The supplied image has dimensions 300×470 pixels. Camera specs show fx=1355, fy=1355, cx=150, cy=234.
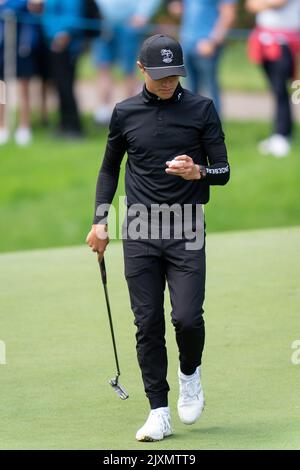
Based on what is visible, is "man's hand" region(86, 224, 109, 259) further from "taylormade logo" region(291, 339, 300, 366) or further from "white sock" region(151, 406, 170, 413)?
"taylormade logo" region(291, 339, 300, 366)

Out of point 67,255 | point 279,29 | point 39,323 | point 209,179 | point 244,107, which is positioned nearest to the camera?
point 209,179

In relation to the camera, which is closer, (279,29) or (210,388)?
(210,388)

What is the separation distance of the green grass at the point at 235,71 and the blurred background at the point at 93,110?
36 mm

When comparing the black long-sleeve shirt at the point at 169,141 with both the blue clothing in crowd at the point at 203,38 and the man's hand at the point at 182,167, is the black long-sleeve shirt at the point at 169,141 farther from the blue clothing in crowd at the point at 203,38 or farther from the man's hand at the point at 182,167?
the blue clothing in crowd at the point at 203,38

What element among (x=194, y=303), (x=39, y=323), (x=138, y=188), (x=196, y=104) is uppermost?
(x=196, y=104)

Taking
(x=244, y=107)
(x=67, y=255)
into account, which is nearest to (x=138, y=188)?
(x=67, y=255)

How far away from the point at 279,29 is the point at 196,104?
372 inches

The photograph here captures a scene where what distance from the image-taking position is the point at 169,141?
7121 mm

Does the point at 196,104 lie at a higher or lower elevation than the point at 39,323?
higher

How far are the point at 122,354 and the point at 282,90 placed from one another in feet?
25.6

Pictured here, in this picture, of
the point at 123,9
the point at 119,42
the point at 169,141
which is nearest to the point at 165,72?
the point at 169,141

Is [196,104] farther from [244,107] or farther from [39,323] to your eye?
[244,107]

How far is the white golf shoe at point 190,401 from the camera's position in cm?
729

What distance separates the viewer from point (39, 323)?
9.97 metres
